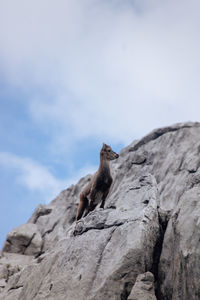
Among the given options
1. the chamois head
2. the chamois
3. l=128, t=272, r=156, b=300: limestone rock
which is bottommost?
l=128, t=272, r=156, b=300: limestone rock

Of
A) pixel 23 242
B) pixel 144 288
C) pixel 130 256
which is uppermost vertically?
pixel 23 242

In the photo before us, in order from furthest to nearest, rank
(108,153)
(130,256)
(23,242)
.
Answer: (23,242)
(108,153)
(130,256)

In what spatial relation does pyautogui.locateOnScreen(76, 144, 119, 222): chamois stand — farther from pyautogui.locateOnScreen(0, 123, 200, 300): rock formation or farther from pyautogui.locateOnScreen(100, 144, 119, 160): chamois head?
pyautogui.locateOnScreen(0, 123, 200, 300): rock formation

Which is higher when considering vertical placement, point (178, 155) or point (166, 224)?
point (178, 155)

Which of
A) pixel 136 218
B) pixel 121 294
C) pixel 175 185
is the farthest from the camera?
pixel 175 185

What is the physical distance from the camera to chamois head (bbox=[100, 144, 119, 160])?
44.4 ft

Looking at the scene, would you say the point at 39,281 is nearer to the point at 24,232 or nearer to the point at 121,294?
the point at 121,294

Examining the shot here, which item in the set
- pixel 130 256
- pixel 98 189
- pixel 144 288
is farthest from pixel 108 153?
pixel 144 288

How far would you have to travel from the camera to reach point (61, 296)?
800cm

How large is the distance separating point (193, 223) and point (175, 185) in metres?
18.4

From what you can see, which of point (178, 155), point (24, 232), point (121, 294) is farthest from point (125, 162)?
point (121, 294)

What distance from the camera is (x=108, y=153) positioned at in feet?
44.8

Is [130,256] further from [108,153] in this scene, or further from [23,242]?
[23,242]

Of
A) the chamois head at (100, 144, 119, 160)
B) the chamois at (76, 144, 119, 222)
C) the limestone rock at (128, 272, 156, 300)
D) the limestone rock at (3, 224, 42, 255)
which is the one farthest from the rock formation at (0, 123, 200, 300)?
the limestone rock at (3, 224, 42, 255)
